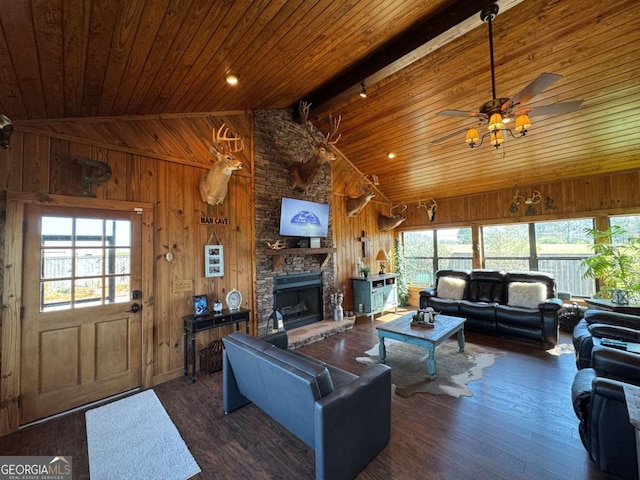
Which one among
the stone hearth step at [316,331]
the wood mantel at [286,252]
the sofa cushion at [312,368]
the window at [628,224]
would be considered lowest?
the stone hearth step at [316,331]

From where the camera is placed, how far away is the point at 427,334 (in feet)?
10.9

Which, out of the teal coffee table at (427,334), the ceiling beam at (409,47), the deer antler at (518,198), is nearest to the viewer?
the ceiling beam at (409,47)

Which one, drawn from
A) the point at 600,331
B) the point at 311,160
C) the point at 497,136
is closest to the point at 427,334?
the point at 600,331

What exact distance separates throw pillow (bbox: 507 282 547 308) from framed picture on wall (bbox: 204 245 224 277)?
4.98 meters

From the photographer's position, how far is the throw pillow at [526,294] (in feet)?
14.7

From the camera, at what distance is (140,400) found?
288cm

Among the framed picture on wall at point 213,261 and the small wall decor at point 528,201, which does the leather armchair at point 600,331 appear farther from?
the framed picture on wall at point 213,261

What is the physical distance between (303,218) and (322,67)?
2.38 metres

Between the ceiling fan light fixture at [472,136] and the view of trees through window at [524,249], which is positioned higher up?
the ceiling fan light fixture at [472,136]

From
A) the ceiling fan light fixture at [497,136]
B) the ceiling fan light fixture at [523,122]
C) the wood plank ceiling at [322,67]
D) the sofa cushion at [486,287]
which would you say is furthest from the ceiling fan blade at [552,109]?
the sofa cushion at [486,287]

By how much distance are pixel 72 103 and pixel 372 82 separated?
3.41 m

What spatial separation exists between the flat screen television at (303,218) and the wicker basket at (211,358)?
6.52ft

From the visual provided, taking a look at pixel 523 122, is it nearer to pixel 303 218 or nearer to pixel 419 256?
pixel 303 218

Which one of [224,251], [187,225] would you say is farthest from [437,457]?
[187,225]
